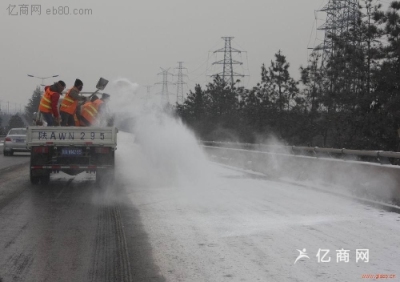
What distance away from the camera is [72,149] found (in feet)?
49.7

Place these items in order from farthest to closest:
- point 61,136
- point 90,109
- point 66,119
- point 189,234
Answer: point 90,109 → point 66,119 → point 61,136 → point 189,234

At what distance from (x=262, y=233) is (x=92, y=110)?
32.1 feet

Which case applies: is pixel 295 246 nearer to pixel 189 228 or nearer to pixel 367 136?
pixel 189 228

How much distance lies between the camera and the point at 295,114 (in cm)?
3494

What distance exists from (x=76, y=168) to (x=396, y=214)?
320 inches

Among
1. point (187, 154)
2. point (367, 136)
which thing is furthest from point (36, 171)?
point (367, 136)

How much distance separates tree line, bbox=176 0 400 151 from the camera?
77.4 feet

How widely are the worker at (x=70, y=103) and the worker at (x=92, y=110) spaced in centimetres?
60

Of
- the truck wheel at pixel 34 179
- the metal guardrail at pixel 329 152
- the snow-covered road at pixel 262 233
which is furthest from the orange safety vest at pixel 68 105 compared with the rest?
the metal guardrail at pixel 329 152

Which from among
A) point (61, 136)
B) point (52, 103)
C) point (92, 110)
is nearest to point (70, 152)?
point (61, 136)

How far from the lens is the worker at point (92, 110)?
677 inches

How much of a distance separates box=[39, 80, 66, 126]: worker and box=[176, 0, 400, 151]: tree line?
13.0 meters

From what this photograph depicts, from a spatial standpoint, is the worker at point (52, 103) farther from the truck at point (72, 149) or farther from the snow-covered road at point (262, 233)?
the snow-covered road at point (262, 233)

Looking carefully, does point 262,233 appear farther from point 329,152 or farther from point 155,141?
point 155,141
